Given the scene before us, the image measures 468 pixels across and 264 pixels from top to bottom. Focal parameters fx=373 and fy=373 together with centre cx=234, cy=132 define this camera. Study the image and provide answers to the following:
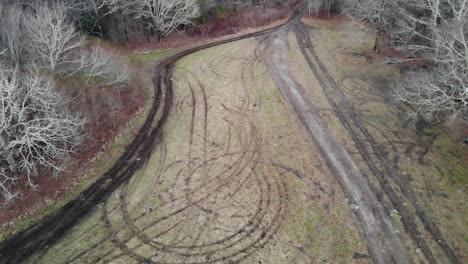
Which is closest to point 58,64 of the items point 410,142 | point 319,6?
point 410,142

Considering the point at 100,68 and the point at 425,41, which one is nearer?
the point at 100,68

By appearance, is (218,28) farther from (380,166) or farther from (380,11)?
(380,166)

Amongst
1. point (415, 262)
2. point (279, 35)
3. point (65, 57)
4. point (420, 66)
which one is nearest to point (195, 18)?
point (279, 35)

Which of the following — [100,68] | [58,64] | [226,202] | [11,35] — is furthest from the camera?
[100,68]

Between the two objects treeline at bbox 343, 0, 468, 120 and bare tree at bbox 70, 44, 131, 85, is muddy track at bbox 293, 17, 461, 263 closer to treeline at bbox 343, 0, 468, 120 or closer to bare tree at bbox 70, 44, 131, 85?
treeline at bbox 343, 0, 468, 120

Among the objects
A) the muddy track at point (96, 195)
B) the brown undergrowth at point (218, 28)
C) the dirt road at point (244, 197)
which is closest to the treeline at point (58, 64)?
the brown undergrowth at point (218, 28)

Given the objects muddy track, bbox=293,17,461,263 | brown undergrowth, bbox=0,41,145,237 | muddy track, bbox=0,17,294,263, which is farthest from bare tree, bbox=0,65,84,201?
muddy track, bbox=293,17,461,263

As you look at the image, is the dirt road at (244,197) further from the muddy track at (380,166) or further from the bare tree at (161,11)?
the bare tree at (161,11)
